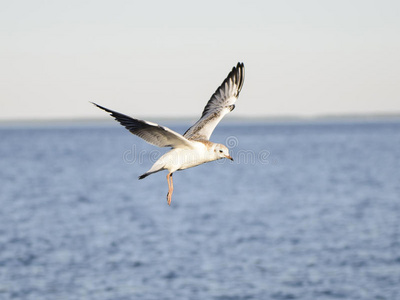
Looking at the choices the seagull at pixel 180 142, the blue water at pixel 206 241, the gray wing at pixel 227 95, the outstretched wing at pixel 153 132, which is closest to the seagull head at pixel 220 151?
the seagull at pixel 180 142

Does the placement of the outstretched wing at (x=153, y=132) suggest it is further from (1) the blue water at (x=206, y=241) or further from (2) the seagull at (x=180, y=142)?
(1) the blue water at (x=206, y=241)

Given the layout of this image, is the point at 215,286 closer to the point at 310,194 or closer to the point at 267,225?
the point at 267,225

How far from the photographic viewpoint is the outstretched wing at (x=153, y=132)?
13.0 metres

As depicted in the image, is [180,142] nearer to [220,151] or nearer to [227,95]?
[220,151]

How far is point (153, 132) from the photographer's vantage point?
13586 millimetres

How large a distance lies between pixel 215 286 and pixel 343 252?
11.2 metres

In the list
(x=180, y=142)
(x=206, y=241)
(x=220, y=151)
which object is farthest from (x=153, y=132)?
(x=206, y=241)

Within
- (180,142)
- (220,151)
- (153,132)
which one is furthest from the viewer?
(220,151)

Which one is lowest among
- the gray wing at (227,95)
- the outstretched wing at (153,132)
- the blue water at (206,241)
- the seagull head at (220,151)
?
the blue water at (206,241)

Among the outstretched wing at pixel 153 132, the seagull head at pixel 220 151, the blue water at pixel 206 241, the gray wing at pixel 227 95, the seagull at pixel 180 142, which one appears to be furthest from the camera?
the blue water at pixel 206 241

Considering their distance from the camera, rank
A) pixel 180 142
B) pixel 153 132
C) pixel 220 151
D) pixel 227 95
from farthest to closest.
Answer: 1. pixel 227 95
2. pixel 220 151
3. pixel 180 142
4. pixel 153 132

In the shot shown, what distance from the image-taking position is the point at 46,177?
362 ft

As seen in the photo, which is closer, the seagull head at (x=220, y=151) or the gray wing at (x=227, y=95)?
the seagull head at (x=220, y=151)

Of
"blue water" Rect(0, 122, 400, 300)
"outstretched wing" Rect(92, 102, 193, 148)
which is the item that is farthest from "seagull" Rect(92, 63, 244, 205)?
"blue water" Rect(0, 122, 400, 300)
